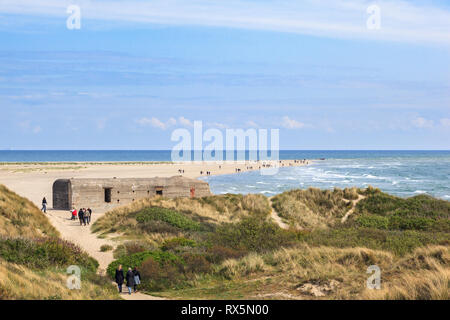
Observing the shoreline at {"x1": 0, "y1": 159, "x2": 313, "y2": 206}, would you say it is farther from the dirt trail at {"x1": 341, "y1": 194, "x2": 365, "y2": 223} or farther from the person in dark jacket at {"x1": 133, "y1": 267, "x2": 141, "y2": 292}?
the person in dark jacket at {"x1": 133, "y1": 267, "x2": 141, "y2": 292}

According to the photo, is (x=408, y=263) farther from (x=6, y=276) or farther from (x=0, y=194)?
(x=0, y=194)

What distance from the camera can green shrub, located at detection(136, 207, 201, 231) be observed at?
25.7 meters

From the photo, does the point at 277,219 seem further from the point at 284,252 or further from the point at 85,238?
the point at 284,252

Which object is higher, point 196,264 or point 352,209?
point 196,264

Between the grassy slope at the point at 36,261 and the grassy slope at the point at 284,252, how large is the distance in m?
1.98

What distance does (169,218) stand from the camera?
2622 centimetres

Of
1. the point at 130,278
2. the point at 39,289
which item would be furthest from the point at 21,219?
the point at 39,289

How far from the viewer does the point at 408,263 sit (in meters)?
13.3

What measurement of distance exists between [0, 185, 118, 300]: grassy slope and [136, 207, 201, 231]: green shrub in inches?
194

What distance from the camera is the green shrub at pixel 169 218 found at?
2567 centimetres

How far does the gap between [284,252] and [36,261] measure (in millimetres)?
8601
